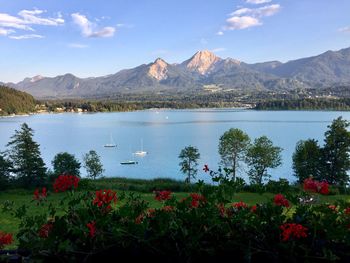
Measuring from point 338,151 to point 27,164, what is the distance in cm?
2224

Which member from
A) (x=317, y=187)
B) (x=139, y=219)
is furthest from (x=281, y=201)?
(x=139, y=219)

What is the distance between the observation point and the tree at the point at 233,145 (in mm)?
36969

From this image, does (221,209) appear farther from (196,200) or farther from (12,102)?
(12,102)

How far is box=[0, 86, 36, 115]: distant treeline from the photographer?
13812 cm

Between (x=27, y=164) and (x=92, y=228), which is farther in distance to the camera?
(x=27, y=164)

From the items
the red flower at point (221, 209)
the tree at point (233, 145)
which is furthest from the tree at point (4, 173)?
the tree at point (233, 145)

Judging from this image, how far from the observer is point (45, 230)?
9.06 ft

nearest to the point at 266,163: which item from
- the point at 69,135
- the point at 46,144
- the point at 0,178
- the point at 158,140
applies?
the point at 0,178

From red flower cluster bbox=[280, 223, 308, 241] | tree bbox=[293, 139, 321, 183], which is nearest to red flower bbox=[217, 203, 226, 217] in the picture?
red flower cluster bbox=[280, 223, 308, 241]

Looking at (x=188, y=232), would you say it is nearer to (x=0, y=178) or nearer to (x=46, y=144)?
(x=0, y=178)

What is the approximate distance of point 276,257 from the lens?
2711mm

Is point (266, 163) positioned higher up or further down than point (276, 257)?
further down

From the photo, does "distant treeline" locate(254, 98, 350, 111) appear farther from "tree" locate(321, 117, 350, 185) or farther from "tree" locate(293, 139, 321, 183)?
"tree" locate(293, 139, 321, 183)

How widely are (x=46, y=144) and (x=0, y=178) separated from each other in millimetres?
49519
